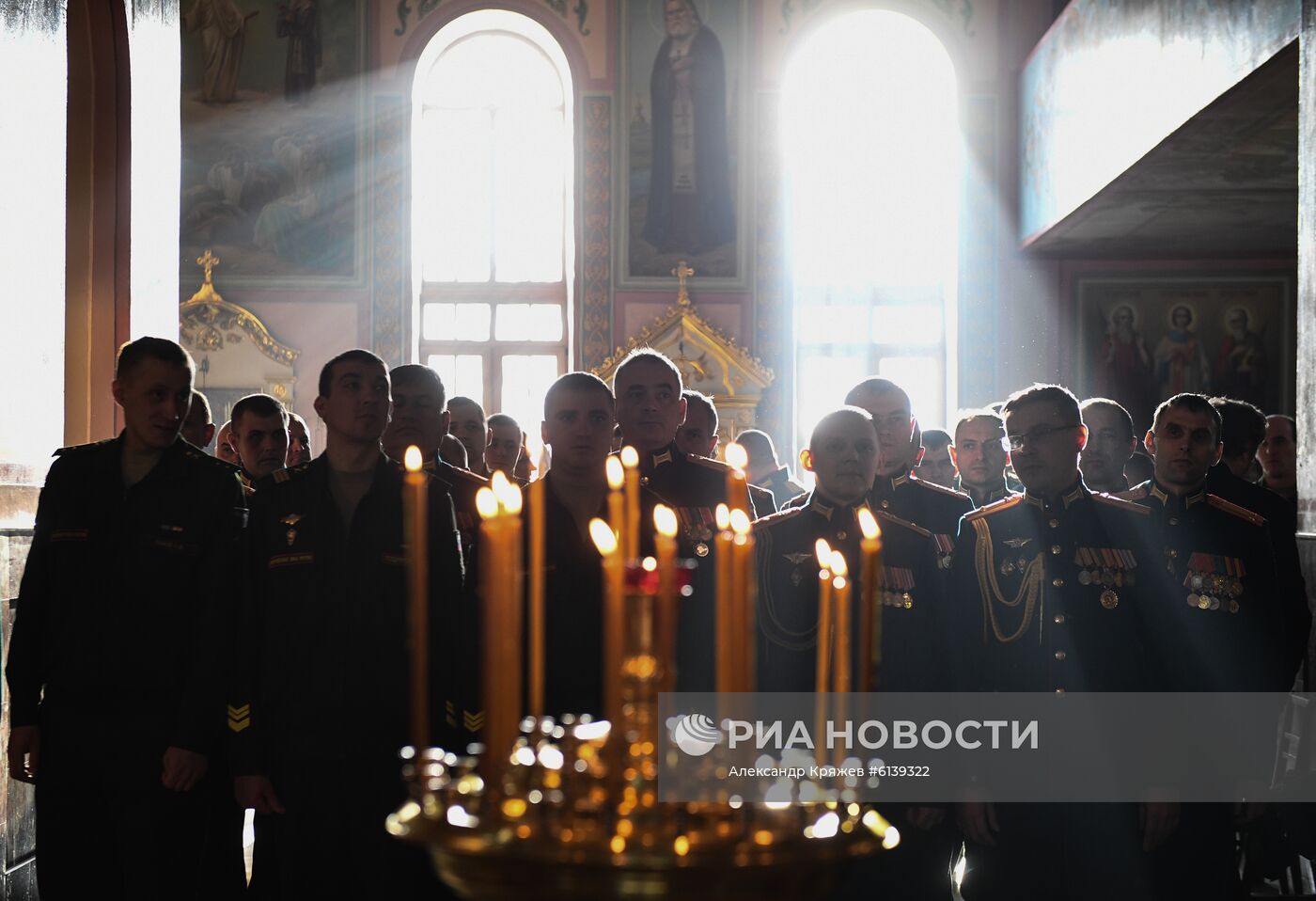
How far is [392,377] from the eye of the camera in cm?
459

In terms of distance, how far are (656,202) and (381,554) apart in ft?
40.3

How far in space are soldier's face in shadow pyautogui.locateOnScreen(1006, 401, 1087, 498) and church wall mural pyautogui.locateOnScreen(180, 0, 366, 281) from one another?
1266cm

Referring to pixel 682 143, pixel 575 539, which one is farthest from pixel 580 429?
pixel 682 143

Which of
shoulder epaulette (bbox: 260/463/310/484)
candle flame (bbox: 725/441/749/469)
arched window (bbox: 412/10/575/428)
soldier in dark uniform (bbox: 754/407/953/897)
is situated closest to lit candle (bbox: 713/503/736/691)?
candle flame (bbox: 725/441/749/469)

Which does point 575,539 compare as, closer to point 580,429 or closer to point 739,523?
point 580,429

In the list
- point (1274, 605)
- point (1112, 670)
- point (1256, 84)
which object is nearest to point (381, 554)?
point (1112, 670)

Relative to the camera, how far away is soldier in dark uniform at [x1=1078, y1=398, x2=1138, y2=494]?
5.64 m

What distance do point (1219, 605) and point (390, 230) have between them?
42.4ft

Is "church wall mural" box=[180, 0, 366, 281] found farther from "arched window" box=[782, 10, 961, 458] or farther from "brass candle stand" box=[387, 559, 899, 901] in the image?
"brass candle stand" box=[387, 559, 899, 901]

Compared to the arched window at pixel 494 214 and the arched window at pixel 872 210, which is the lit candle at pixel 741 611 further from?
the arched window at pixel 494 214

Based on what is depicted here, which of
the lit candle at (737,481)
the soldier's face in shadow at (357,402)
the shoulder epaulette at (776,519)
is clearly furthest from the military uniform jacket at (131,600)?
the lit candle at (737,481)

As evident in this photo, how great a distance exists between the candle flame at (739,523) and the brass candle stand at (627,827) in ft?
0.44

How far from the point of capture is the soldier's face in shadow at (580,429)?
12.0 ft

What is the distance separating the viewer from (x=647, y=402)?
4266 mm
